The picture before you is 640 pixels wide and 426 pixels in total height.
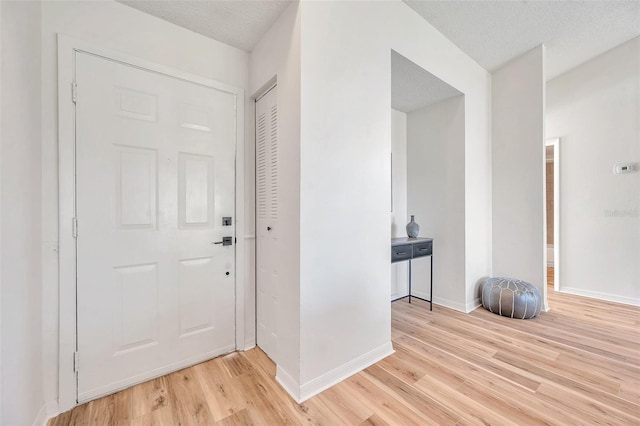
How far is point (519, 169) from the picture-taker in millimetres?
2998

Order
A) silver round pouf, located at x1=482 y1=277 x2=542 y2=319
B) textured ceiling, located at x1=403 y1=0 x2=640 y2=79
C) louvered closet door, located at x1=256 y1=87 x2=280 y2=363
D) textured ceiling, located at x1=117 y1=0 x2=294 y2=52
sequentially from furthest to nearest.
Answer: silver round pouf, located at x1=482 y1=277 x2=542 y2=319, textured ceiling, located at x1=403 y1=0 x2=640 y2=79, louvered closet door, located at x1=256 y1=87 x2=280 y2=363, textured ceiling, located at x1=117 y1=0 x2=294 y2=52

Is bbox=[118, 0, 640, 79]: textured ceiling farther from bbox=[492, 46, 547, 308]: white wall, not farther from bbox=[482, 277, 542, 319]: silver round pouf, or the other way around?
bbox=[482, 277, 542, 319]: silver round pouf

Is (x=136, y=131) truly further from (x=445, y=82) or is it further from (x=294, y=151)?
(x=445, y=82)


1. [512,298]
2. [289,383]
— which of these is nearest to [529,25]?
[512,298]

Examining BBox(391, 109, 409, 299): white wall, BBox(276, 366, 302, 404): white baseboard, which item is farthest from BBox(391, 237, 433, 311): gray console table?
BBox(276, 366, 302, 404): white baseboard

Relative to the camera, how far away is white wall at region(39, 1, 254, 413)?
4.79ft

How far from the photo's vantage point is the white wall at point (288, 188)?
161 centimetres

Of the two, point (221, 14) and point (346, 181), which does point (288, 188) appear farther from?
point (221, 14)

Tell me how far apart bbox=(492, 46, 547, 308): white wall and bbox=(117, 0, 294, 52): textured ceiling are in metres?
2.76

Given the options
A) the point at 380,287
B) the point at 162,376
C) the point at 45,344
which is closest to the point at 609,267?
the point at 380,287

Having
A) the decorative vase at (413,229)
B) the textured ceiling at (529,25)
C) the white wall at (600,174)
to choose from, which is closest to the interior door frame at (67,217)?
the textured ceiling at (529,25)

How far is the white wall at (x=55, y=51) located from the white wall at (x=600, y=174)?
14.9 ft

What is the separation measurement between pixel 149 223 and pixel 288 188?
977 millimetres

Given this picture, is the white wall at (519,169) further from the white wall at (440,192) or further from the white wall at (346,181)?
the white wall at (346,181)
